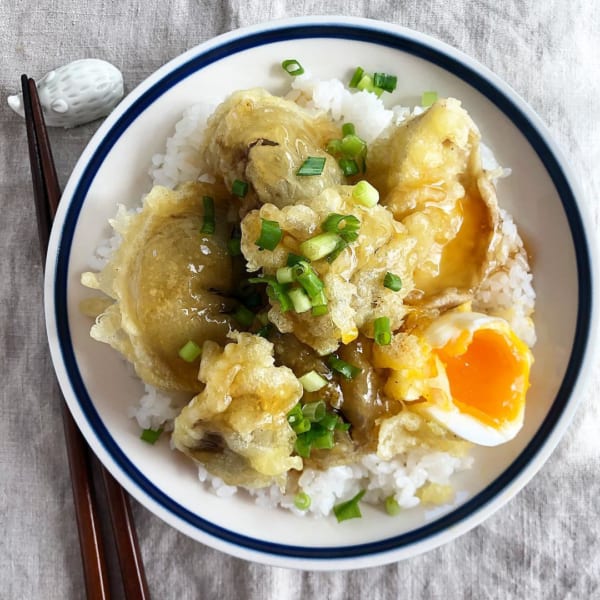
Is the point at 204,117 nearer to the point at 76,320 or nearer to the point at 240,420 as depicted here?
the point at 76,320

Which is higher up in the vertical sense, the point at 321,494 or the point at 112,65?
the point at 112,65

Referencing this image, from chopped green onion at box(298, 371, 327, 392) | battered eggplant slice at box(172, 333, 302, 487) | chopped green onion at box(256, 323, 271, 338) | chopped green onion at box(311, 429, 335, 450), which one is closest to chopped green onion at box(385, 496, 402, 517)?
chopped green onion at box(311, 429, 335, 450)

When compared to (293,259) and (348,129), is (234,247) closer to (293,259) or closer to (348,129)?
(293,259)

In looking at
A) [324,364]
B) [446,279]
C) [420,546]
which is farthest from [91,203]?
[420,546]

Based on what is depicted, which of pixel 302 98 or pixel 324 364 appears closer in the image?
pixel 324 364

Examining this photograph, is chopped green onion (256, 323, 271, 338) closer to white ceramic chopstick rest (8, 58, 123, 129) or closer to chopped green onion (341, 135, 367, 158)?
chopped green onion (341, 135, 367, 158)

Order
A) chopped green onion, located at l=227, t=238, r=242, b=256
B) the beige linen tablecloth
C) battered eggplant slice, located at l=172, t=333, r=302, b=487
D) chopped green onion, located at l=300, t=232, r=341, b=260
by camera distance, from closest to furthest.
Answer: chopped green onion, located at l=300, t=232, r=341, b=260
battered eggplant slice, located at l=172, t=333, r=302, b=487
chopped green onion, located at l=227, t=238, r=242, b=256
the beige linen tablecloth
